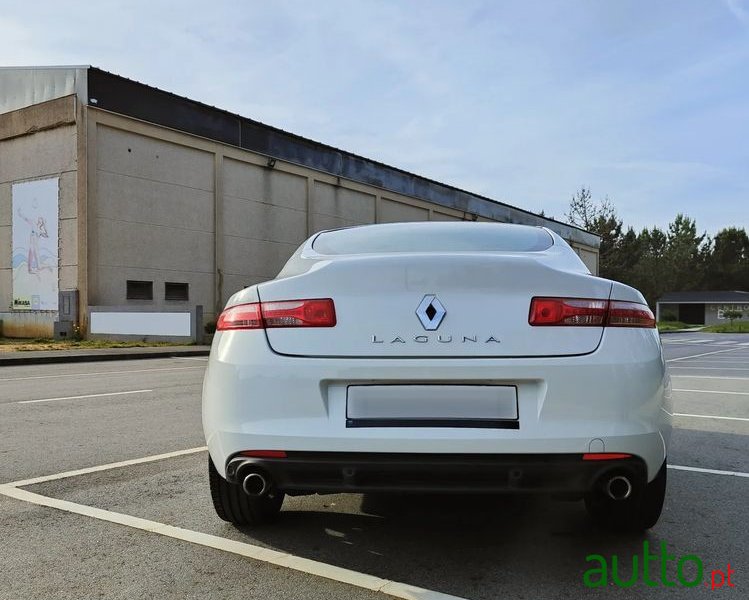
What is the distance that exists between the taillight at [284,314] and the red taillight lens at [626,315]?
1126mm

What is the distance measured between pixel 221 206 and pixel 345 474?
25.3 meters

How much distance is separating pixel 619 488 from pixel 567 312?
2.33 feet

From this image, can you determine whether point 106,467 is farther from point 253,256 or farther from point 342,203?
point 342,203

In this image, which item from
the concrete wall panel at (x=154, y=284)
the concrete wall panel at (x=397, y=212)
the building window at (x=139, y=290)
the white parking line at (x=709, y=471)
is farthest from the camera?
the concrete wall panel at (x=397, y=212)

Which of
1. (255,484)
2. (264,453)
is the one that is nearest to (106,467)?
(255,484)

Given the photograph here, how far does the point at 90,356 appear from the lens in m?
16.7

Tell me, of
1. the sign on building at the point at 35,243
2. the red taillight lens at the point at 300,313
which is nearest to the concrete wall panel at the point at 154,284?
the sign on building at the point at 35,243

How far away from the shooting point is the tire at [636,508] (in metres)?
3.06

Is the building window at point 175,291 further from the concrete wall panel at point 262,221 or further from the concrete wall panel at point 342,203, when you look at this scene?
the concrete wall panel at point 342,203

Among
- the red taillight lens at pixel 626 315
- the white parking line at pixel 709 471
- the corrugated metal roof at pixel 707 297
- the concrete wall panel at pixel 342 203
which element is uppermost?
the concrete wall panel at pixel 342 203

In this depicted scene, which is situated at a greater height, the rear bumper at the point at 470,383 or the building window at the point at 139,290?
the building window at the point at 139,290

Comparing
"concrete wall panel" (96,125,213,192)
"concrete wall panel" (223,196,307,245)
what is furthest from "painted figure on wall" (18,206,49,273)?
"concrete wall panel" (223,196,307,245)

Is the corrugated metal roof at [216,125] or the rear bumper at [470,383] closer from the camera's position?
the rear bumper at [470,383]

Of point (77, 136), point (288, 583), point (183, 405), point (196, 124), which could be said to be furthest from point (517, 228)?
point (196, 124)
